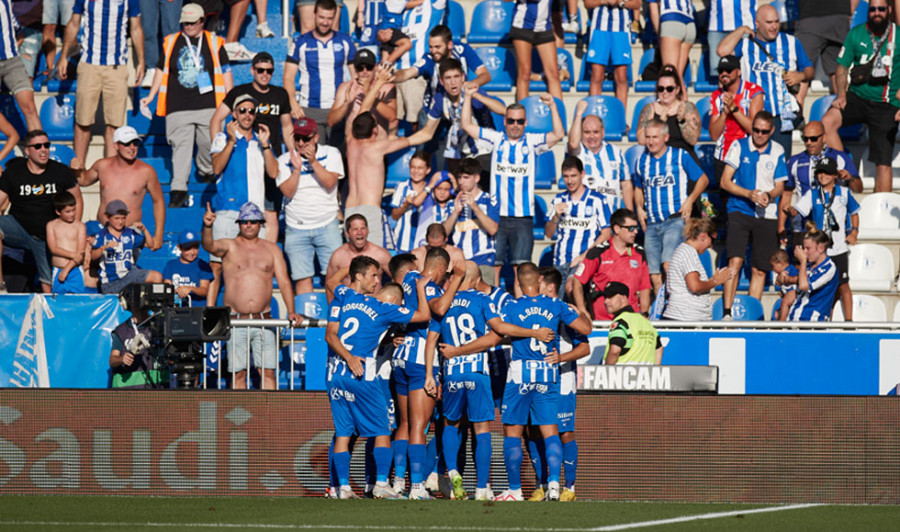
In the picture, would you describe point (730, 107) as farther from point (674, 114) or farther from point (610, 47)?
point (610, 47)

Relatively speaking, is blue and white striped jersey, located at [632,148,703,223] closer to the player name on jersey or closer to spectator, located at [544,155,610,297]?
spectator, located at [544,155,610,297]

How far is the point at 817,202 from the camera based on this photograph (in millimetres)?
13617

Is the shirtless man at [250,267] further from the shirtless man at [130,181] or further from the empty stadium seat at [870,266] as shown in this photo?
the empty stadium seat at [870,266]

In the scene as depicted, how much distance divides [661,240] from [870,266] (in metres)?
2.44

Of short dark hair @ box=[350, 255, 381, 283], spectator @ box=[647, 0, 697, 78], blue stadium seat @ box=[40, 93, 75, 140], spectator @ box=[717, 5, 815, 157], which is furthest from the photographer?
blue stadium seat @ box=[40, 93, 75, 140]

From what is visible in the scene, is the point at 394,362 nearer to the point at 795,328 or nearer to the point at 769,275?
the point at 795,328

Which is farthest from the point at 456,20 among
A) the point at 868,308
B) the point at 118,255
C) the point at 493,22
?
the point at 868,308

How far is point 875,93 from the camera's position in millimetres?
14688

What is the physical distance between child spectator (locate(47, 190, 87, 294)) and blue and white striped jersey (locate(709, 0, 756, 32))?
301 inches

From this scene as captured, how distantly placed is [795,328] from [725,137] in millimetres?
3070

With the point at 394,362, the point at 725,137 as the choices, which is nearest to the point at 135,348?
the point at 394,362

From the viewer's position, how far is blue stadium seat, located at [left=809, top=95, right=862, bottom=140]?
51.4 ft

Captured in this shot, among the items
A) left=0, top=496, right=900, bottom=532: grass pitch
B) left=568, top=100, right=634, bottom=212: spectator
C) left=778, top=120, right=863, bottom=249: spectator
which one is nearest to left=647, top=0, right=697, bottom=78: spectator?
Result: left=568, top=100, right=634, bottom=212: spectator

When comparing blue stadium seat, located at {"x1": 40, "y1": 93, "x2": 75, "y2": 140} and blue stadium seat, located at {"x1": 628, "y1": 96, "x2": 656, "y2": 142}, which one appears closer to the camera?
blue stadium seat, located at {"x1": 628, "y1": 96, "x2": 656, "y2": 142}
